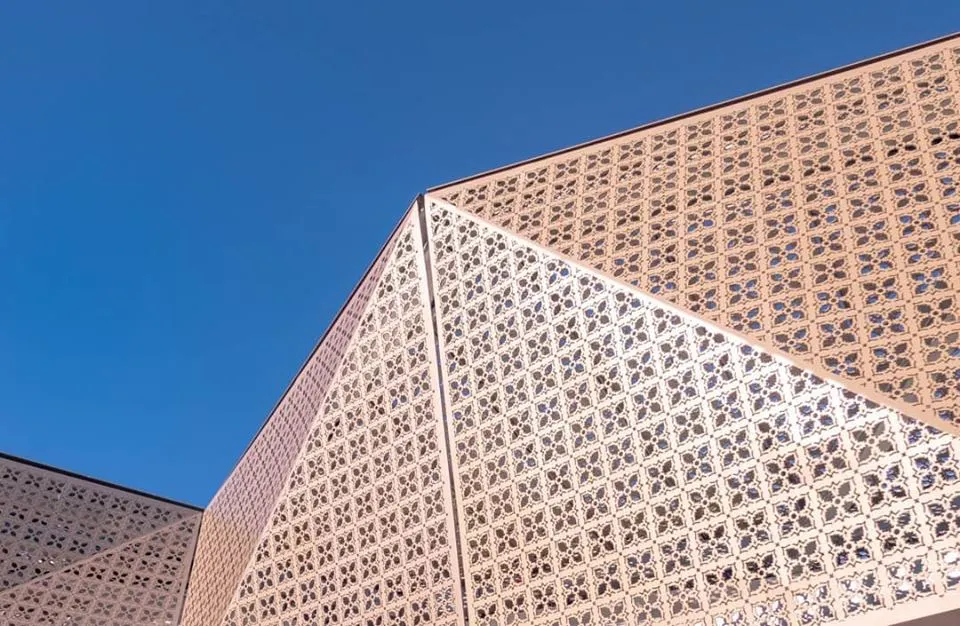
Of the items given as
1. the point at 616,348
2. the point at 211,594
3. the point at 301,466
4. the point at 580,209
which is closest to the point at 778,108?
the point at 580,209

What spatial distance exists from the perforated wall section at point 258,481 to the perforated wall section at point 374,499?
0.33 m

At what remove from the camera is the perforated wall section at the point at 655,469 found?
6129mm

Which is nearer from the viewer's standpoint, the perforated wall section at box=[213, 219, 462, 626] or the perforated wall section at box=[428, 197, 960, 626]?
the perforated wall section at box=[428, 197, 960, 626]

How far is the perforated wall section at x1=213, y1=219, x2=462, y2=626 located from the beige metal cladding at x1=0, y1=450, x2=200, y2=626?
8.10ft

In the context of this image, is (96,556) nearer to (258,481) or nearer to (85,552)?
(85,552)

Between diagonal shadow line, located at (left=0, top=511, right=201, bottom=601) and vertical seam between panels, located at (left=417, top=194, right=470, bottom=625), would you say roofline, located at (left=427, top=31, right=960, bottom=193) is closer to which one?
vertical seam between panels, located at (left=417, top=194, right=470, bottom=625)

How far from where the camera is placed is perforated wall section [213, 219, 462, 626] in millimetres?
8789

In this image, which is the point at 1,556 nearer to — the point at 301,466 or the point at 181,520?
the point at 181,520

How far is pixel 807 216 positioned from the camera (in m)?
7.50

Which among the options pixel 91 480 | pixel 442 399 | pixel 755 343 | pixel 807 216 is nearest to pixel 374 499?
pixel 442 399

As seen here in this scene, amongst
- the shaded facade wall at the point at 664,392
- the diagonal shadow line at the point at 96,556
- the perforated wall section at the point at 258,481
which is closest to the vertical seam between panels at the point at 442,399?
the shaded facade wall at the point at 664,392

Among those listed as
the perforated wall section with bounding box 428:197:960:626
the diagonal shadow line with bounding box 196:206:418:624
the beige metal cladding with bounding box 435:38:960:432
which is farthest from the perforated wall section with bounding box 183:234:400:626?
the beige metal cladding with bounding box 435:38:960:432

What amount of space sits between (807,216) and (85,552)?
28.9 ft

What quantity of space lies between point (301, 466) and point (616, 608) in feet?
13.1
